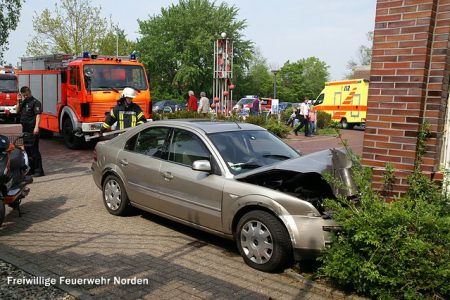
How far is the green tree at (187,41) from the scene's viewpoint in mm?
50938

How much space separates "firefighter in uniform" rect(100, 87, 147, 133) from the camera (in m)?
7.84

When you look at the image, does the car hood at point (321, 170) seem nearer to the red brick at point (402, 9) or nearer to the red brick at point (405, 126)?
the red brick at point (405, 126)

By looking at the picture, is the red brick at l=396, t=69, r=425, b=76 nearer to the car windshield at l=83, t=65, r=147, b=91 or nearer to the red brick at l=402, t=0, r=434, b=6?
the red brick at l=402, t=0, r=434, b=6

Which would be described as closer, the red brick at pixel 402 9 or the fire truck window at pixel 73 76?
the red brick at pixel 402 9

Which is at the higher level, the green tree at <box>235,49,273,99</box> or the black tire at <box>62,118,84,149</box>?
the green tree at <box>235,49,273,99</box>

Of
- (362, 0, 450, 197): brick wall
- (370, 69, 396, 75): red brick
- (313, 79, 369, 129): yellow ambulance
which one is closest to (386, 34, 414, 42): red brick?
(362, 0, 450, 197): brick wall

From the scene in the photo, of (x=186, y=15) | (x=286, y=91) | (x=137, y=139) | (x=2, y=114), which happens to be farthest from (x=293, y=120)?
(x=286, y=91)

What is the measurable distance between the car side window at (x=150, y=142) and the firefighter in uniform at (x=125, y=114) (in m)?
1.75

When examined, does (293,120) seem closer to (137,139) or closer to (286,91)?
(137,139)

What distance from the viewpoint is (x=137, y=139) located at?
243 inches

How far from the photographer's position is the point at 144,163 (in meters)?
5.75

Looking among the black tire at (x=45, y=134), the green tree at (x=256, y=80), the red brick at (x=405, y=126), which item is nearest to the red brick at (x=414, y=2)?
the red brick at (x=405, y=126)

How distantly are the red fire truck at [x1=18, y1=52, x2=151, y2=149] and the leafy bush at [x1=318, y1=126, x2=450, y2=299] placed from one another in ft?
31.7

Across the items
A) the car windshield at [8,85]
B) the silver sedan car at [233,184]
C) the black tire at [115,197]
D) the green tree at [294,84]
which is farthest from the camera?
the green tree at [294,84]
